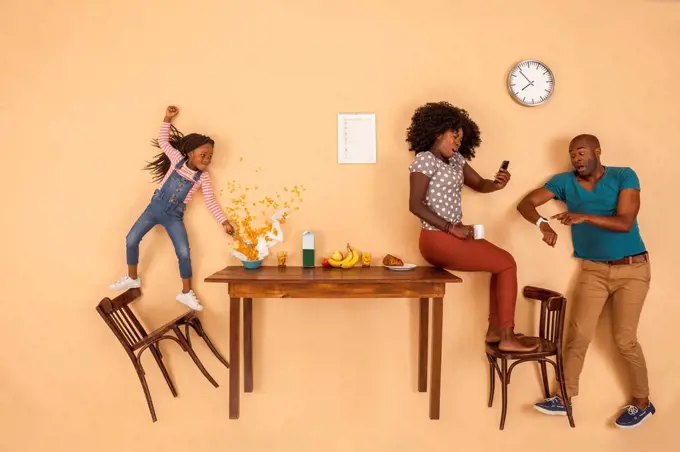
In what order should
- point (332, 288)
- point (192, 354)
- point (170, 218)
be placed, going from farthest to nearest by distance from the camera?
point (170, 218), point (192, 354), point (332, 288)

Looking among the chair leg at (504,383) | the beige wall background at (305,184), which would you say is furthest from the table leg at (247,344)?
the chair leg at (504,383)

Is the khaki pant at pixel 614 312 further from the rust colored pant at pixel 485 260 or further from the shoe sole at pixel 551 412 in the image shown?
the rust colored pant at pixel 485 260

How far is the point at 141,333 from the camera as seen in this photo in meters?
2.87

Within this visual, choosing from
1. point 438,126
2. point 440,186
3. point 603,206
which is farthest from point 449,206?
point 603,206

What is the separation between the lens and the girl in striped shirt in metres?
2.87

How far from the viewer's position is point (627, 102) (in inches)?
119

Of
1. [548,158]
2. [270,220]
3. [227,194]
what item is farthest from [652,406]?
[227,194]

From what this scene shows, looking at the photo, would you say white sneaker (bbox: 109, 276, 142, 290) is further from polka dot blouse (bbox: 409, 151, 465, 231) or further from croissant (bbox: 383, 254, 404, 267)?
polka dot blouse (bbox: 409, 151, 465, 231)

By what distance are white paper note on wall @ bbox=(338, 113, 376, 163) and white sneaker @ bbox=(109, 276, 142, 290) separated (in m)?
1.51

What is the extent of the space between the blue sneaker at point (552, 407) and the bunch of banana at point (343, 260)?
1.50m

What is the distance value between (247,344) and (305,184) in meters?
1.09

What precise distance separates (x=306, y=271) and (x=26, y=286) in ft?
6.16

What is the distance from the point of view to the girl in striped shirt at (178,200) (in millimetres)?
2865

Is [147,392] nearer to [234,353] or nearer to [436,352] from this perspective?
[234,353]
